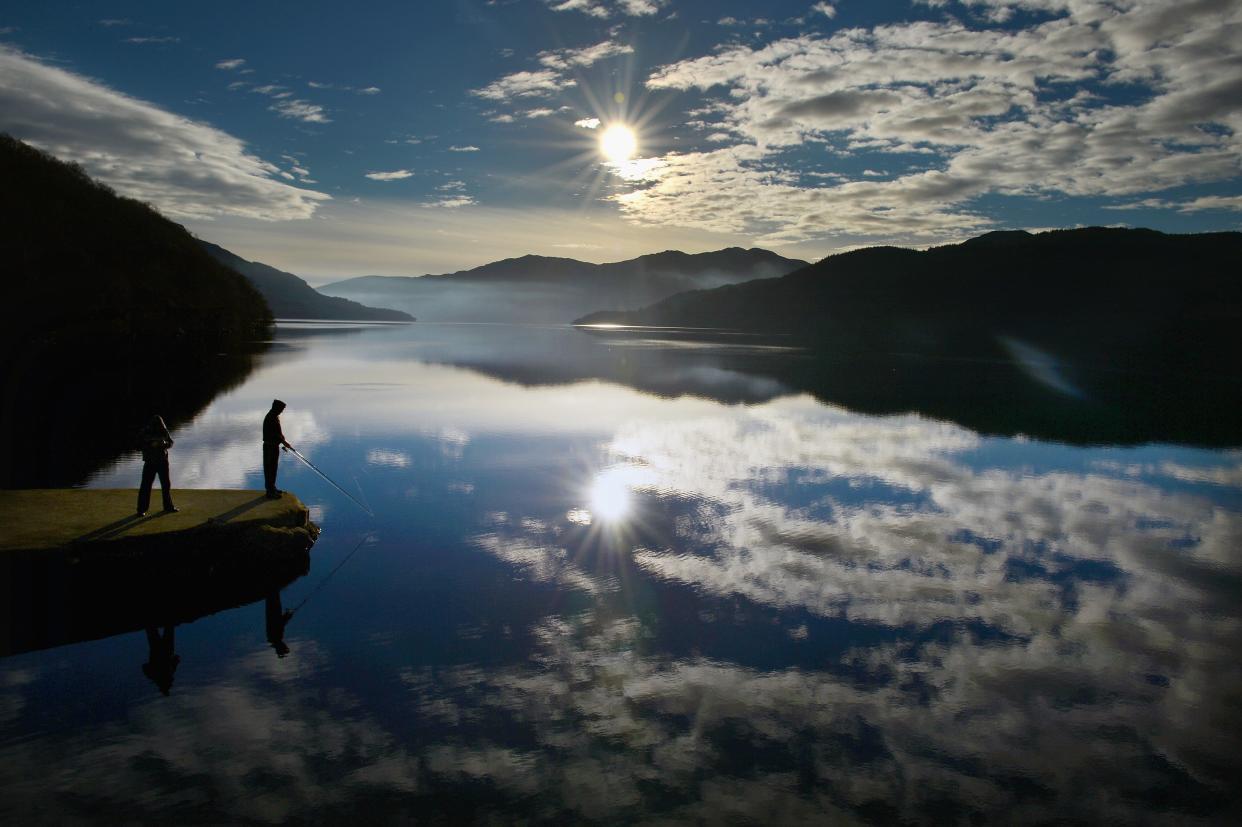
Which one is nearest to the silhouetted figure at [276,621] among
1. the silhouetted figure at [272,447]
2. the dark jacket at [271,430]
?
the silhouetted figure at [272,447]

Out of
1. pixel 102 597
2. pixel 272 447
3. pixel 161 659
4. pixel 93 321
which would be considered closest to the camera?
pixel 161 659

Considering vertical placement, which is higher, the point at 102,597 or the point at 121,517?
the point at 121,517

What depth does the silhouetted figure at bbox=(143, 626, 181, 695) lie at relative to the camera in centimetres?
1150

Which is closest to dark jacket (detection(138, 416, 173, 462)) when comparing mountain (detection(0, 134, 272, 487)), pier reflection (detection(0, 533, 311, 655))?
pier reflection (detection(0, 533, 311, 655))

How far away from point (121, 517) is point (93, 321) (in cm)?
10840

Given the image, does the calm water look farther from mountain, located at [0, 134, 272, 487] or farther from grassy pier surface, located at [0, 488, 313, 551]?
mountain, located at [0, 134, 272, 487]

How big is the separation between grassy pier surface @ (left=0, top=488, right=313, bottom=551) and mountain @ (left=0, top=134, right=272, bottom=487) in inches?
361

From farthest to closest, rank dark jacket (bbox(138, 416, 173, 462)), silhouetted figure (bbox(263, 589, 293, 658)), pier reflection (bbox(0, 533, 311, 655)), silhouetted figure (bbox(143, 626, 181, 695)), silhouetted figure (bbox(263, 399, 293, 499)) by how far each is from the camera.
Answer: silhouetted figure (bbox(263, 399, 293, 499)), dark jacket (bbox(138, 416, 173, 462)), pier reflection (bbox(0, 533, 311, 655)), silhouetted figure (bbox(263, 589, 293, 658)), silhouetted figure (bbox(143, 626, 181, 695))

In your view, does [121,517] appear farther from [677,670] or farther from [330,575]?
[677,670]

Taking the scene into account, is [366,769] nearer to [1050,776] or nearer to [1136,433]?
[1050,776]

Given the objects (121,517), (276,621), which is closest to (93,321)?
(121,517)

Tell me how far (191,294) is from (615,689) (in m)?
145

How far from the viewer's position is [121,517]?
1580 cm

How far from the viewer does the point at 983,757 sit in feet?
33.1
